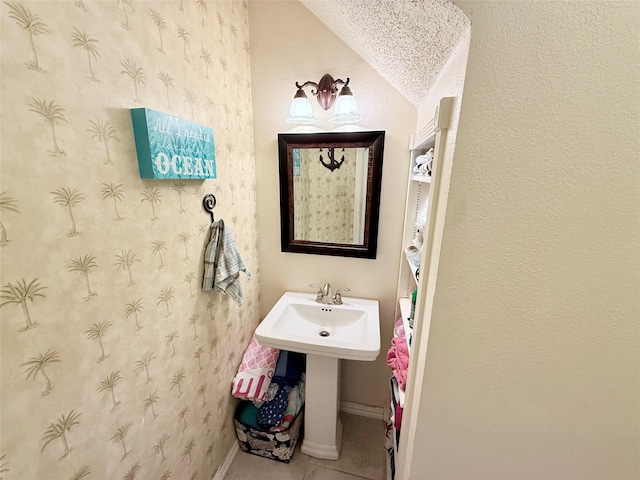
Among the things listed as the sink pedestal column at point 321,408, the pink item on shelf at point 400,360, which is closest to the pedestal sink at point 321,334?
the sink pedestal column at point 321,408

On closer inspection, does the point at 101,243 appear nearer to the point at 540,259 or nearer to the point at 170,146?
the point at 170,146

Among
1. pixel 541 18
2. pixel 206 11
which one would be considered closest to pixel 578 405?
pixel 541 18

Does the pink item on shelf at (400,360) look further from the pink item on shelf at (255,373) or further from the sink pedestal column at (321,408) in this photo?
the pink item on shelf at (255,373)

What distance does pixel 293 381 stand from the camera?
5.17 ft

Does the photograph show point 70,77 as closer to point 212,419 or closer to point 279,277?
point 279,277

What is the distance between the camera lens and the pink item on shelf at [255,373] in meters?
1.37

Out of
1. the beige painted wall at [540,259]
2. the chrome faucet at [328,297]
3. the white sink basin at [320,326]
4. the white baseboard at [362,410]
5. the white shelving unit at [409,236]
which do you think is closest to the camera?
the beige painted wall at [540,259]

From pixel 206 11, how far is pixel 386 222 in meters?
1.23

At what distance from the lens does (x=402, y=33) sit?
731 millimetres

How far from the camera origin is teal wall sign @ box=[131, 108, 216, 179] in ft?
2.38

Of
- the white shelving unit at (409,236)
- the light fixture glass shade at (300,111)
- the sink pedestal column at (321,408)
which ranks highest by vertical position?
the light fixture glass shade at (300,111)

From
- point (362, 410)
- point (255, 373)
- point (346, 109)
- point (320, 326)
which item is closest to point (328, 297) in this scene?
point (320, 326)

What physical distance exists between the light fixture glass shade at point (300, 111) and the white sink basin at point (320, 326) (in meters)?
1.02

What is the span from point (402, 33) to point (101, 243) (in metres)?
1.01
